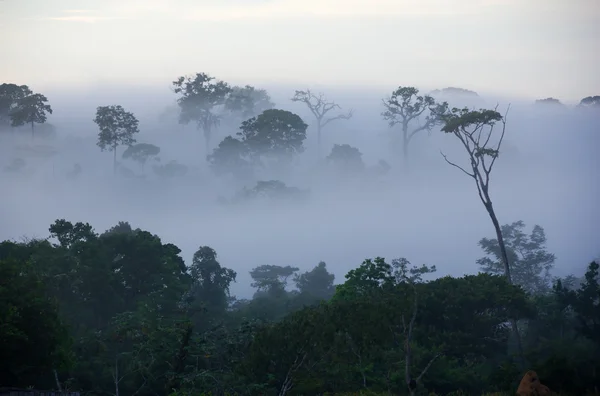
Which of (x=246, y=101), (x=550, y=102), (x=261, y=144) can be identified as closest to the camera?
(x=261, y=144)

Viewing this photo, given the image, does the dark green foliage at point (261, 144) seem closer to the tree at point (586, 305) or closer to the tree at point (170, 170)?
the tree at point (170, 170)

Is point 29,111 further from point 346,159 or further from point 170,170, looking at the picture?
point 346,159

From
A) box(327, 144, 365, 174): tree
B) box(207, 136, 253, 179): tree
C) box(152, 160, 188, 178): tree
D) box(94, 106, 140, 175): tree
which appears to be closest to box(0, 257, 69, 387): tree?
box(207, 136, 253, 179): tree

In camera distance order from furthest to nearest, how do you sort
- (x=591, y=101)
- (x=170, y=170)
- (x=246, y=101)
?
1. (x=591, y=101)
2. (x=246, y=101)
3. (x=170, y=170)

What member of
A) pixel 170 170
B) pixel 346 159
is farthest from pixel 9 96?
pixel 346 159

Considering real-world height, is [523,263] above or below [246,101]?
below

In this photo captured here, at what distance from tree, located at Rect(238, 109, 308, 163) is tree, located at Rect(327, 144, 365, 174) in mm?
12542

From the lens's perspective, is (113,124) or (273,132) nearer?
(273,132)

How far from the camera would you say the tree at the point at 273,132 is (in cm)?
9775

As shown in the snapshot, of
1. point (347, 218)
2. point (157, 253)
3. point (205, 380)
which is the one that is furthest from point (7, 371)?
point (347, 218)

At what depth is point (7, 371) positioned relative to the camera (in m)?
25.5

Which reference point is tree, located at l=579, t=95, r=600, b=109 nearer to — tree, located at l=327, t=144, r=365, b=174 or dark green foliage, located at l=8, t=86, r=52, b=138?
tree, located at l=327, t=144, r=365, b=174

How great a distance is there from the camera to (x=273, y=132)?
324ft

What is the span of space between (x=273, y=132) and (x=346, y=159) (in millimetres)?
18371
